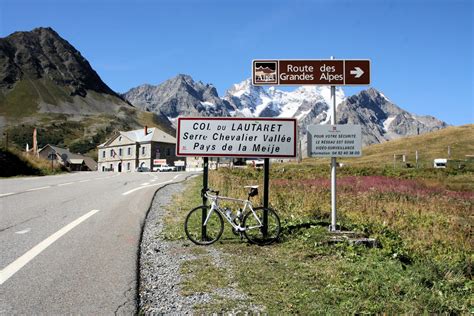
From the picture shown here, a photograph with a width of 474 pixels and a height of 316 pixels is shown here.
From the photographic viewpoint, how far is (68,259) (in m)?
6.80

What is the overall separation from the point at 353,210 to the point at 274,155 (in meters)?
4.47

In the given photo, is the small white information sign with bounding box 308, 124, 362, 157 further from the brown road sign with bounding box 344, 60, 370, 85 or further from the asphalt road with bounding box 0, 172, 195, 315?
the asphalt road with bounding box 0, 172, 195, 315

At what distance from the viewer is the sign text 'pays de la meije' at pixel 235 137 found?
898cm

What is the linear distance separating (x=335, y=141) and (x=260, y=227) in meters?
2.63

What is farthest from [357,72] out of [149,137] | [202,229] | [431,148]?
[149,137]

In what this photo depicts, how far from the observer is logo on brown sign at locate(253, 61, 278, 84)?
A: 912 cm

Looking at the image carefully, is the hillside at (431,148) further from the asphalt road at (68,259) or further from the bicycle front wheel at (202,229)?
the asphalt road at (68,259)

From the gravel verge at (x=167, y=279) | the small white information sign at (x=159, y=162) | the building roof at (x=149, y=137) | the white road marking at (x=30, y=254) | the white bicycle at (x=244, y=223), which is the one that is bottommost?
the gravel verge at (x=167, y=279)

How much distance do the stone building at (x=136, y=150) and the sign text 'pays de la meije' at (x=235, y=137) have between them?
96366 millimetres

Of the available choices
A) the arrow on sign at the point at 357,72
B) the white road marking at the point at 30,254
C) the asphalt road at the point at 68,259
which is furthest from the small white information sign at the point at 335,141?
the white road marking at the point at 30,254

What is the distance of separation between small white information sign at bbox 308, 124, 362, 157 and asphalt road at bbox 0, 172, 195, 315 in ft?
14.9

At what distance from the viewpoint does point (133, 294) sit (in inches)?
207

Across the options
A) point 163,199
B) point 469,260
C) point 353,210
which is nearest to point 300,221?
point 353,210

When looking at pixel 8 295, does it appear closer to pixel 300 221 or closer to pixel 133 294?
pixel 133 294
